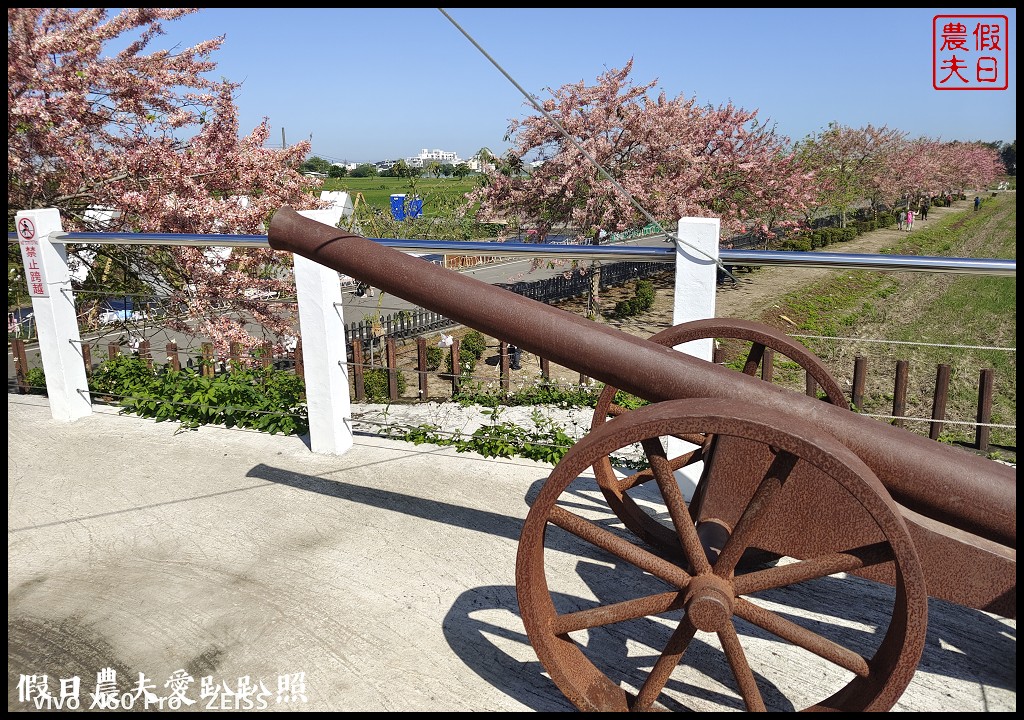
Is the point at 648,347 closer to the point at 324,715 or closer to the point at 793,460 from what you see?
the point at 793,460

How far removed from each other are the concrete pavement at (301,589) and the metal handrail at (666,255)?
112 cm

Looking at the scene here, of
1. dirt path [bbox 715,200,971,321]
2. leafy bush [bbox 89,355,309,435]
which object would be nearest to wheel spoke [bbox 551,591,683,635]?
leafy bush [bbox 89,355,309,435]

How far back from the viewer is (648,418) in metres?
1.79

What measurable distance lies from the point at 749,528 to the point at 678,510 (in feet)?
0.59

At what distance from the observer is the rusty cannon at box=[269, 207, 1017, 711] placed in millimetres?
1767

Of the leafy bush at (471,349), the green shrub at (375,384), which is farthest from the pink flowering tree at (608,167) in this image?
the green shrub at (375,384)

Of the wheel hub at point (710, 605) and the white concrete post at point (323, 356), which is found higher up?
the white concrete post at point (323, 356)

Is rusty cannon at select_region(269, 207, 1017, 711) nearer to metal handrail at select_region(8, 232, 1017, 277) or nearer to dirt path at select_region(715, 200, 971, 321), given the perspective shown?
metal handrail at select_region(8, 232, 1017, 277)

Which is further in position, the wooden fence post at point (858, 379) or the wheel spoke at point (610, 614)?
the wooden fence post at point (858, 379)

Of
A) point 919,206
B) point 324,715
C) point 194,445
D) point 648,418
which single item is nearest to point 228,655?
point 324,715

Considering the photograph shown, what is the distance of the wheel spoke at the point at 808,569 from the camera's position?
184 centimetres

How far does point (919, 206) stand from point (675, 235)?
5620 cm

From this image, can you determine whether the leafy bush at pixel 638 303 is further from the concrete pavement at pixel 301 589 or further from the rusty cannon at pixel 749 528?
the rusty cannon at pixel 749 528

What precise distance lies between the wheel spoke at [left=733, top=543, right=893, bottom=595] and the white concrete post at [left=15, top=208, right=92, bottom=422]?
4.33m
